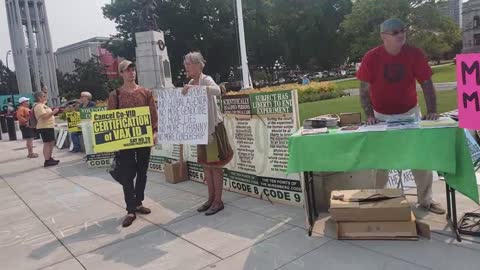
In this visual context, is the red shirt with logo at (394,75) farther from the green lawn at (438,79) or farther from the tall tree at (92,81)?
the tall tree at (92,81)

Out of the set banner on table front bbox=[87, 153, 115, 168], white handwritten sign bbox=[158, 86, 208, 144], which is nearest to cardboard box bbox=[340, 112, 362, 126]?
white handwritten sign bbox=[158, 86, 208, 144]

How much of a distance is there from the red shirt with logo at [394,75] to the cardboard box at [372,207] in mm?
870

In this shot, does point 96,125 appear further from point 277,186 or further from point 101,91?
point 101,91

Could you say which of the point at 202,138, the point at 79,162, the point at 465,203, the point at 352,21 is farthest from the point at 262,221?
the point at 352,21

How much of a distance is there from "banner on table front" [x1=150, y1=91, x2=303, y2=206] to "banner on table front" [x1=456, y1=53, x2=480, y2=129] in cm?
184

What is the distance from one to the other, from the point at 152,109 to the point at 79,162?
231 inches

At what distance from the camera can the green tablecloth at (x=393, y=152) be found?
351 cm

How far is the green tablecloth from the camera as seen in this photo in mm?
3512

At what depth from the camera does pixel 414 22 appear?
45438 millimetres

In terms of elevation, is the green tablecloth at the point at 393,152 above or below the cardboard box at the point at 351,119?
below

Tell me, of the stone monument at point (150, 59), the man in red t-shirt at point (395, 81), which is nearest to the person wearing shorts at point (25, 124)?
the stone monument at point (150, 59)

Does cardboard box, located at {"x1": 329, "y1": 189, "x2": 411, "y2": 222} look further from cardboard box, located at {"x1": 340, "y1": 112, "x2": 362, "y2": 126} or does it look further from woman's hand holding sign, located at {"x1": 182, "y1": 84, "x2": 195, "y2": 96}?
woman's hand holding sign, located at {"x1": 182, "y1": 84, "x2": 195, "y2": 96}

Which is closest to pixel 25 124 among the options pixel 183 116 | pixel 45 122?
pixel 45 122

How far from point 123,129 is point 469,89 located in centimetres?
373
